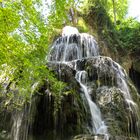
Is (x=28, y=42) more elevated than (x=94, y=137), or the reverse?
(x=28, y=42)

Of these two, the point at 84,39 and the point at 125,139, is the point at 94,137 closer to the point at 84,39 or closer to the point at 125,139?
the point at 125,139

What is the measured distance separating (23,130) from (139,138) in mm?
4113

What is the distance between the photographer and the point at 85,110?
8258 mm

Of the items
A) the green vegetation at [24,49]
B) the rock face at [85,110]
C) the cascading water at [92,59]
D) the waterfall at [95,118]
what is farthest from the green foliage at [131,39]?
the green vegetation at [24,49]

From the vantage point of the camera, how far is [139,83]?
16562 millimetres

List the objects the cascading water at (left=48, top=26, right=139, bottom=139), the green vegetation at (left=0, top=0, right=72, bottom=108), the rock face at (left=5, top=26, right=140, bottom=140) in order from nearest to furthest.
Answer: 1. the green vegetation at (left=0, top=0, right=72, bottom=108)
2. the rock face at (left=5, top=26, right=140, bottom=140)
3. the cascading water at (left=48, top=26, right=139, bottom=139)

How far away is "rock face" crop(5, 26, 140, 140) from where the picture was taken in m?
7.52

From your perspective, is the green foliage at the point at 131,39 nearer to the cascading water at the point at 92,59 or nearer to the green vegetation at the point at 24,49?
the cascading water at the point at 92,59

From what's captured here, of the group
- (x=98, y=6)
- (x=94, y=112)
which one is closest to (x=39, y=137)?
(x=94, y=112)

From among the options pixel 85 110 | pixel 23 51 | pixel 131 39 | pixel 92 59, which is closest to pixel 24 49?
pixel 23 51

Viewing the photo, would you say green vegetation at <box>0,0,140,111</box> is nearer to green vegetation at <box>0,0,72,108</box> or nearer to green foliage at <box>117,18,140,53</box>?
green vegetation at <box>0,0,72,108</box>

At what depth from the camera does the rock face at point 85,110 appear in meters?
7.52

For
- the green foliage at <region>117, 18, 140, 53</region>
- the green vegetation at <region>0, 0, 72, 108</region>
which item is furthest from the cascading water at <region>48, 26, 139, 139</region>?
the green foliage at <region>117, 18, 140, 53</region>

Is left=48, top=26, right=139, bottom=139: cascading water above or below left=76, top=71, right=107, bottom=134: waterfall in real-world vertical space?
above
